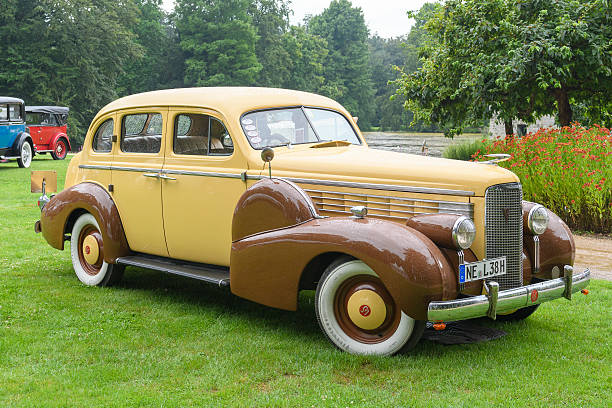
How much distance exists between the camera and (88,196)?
6703mm

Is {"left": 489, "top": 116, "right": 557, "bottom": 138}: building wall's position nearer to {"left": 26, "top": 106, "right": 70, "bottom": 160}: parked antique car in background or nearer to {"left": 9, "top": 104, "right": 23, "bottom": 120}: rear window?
{"left": 26, "top": 106, "right": 70, "bottom": 160}: parked antique car in background

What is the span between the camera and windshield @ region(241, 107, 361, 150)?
18.9 feet

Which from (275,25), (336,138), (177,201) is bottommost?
(177,201)

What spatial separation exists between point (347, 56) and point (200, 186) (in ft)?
287

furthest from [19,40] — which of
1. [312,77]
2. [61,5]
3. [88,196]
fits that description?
[88,196]

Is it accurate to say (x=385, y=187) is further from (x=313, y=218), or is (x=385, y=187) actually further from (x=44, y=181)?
(x=44, y=181)

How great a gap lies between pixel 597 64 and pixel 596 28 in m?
0.77

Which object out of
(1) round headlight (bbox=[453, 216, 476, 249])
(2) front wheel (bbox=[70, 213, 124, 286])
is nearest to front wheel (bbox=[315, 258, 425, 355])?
(1) round headlight (bbox=[453, 216, 476, 249])

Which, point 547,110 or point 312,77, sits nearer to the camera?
point 547,110

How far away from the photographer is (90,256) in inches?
270

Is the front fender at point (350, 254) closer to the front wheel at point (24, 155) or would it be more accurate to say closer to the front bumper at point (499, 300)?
the front bumper at point (499, 300)

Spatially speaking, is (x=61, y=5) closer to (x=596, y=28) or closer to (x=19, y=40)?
(x=19, y=40)

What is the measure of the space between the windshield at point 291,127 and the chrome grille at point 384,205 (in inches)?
30.5

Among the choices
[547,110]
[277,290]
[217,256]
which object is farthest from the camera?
[547,110]
